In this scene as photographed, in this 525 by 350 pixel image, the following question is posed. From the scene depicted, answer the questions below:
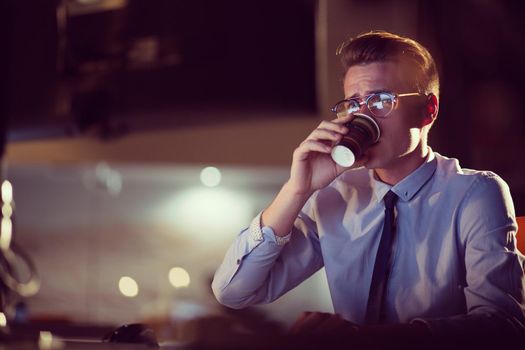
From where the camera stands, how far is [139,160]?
Result: 3818 millimetres

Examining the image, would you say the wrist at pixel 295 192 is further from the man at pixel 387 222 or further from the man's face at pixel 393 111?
the man's face at pixel 393 111

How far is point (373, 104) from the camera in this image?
52.4 inches

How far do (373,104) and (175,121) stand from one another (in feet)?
7.63

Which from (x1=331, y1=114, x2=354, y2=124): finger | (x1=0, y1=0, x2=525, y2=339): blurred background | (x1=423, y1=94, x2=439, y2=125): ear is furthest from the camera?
(x1=0, y1=0, x2=525, y2=339): blurred background

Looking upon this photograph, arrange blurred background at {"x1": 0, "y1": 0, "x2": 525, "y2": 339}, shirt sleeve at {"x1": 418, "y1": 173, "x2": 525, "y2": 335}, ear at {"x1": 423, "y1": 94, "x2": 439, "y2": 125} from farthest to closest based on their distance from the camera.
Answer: blurred background at {"x1": 0, "y1": 0, "x2": 525, "y2": 339}
ear at {"x1": 423, "y1": 94, "x2": 439, "y2": 125}
shirt sleeve at {"x1": 418, "y1": 173, "x2": 525, "y2": 335}

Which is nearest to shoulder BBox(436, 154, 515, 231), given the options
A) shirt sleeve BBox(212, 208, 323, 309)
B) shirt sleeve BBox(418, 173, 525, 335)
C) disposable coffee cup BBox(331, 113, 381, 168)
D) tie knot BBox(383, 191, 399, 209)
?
shirt sleeve BBox(418, 173, 525, 335)

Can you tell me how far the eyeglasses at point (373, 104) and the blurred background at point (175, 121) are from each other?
294 millimetres

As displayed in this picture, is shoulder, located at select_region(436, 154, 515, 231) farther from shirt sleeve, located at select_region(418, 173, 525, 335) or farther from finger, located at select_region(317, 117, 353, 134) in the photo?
finger, located at select_region(317, 117, 353, 134)

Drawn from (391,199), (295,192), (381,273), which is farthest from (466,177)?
(295,192)

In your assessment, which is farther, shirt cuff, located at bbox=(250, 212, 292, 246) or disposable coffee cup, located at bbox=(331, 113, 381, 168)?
shirt cuff, located at bbox=(250, 212, 292, 246)

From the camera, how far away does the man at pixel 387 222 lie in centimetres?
125

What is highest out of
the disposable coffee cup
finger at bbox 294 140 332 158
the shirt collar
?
the disposable coffee cup

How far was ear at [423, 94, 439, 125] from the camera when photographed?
141cm

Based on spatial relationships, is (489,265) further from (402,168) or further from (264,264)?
(264,264)
